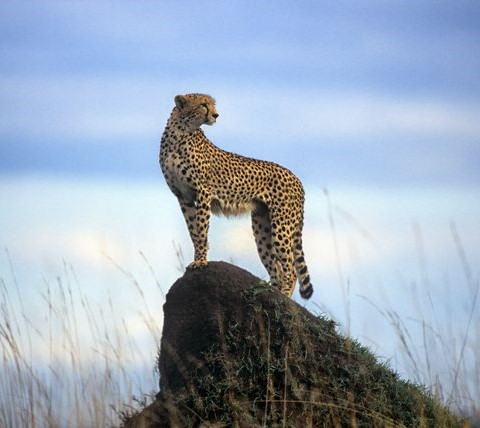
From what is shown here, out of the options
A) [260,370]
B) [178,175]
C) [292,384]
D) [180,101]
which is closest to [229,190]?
[178,175]

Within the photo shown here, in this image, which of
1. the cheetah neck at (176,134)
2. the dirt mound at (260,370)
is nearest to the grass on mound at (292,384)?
the dirt mound at (260,370)

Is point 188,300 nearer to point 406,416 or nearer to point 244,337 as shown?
point 244,337

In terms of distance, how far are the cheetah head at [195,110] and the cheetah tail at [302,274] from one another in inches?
71.3

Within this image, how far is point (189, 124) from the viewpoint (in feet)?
26.7

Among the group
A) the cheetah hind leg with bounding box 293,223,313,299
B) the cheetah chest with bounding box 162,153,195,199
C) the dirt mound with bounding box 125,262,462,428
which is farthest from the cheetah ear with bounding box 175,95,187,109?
the dirt mound with bounding box 125,262,462,428

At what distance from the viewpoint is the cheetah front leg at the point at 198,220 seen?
7.61 metres

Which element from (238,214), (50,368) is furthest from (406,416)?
(238,214)

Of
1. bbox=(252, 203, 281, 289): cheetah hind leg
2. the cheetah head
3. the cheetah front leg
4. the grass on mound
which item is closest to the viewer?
the grass on mound

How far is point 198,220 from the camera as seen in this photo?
25.3 ft

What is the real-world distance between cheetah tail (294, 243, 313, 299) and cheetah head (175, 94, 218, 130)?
5.94 feet

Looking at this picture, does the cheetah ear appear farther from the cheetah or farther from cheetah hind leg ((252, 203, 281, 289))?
cheetah hind leg ((252, 203, 281, 289))

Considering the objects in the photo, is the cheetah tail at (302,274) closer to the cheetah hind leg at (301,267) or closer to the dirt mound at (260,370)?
the cheetah hind leg at (301,267)

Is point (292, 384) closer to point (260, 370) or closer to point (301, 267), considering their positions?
point (260, 370)

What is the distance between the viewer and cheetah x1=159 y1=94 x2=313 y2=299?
7.95 metres
